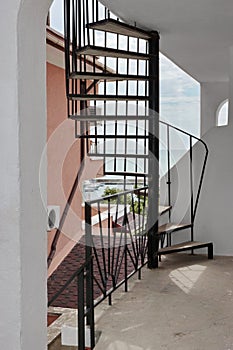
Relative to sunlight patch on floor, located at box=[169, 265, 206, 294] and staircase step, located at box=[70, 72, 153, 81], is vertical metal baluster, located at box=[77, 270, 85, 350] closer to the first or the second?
sunlight patch on floor, located at box=[169, 265, 206, 294]

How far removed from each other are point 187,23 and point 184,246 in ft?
7.58

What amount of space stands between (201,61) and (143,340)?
4.51 meters

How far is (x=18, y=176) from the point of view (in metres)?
1.86

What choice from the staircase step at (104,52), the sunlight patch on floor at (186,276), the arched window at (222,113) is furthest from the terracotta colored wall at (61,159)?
the arched window at (222,113)

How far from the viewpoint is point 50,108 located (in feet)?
19.0

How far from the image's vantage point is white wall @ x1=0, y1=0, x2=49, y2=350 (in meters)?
1.83

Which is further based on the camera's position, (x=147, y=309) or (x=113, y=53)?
(x=113, y=53)

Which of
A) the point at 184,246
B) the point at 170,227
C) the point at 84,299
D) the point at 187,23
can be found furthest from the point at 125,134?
the point at 84,299

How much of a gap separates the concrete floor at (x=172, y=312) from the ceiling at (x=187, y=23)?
238cm

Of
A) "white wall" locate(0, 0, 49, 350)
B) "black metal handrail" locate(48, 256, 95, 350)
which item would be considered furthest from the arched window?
"white wall" locate(0, 0, 49, 350)

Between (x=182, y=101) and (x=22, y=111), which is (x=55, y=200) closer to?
(x=182, y=101)

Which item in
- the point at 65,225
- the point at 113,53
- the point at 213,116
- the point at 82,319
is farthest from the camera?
the point at 213,116

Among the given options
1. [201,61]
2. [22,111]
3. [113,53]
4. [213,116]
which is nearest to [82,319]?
[22,111]

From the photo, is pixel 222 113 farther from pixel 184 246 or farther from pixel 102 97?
pixel 102 97
